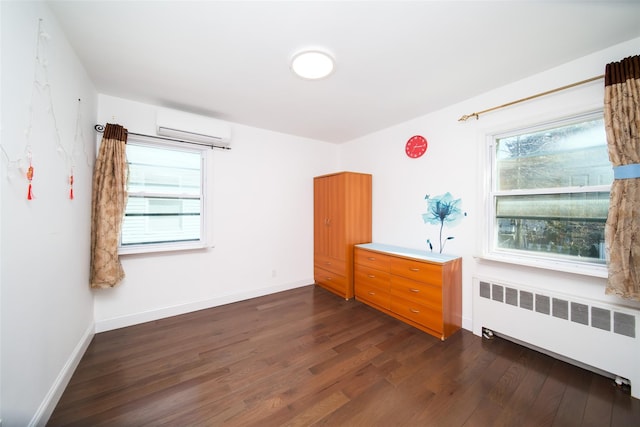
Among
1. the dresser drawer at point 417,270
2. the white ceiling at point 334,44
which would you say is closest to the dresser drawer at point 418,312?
the dresser drawer at point 417,270

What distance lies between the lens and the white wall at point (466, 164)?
183 centimetres

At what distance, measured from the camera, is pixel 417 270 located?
8.02 ft

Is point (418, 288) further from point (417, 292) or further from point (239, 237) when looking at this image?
point (239, 237)

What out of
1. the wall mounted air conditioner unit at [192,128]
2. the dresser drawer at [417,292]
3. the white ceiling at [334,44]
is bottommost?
the dresser drawer at [417,292]

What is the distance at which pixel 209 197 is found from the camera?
2.97 m

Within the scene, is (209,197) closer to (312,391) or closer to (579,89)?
(312,391)

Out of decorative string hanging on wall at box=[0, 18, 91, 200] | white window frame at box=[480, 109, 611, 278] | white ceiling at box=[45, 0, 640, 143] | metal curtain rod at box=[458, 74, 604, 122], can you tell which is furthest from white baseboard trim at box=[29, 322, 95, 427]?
metal curtain rod at box=[458, 74, 604, 122]

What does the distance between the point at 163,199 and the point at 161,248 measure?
0.60 m

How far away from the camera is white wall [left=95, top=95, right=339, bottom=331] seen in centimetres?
253

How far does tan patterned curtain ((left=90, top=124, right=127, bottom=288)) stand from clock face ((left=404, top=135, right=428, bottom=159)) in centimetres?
334

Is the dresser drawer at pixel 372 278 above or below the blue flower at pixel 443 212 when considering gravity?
below

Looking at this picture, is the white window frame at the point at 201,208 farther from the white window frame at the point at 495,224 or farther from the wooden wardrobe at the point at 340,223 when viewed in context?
the white window frame at the point at 495,224

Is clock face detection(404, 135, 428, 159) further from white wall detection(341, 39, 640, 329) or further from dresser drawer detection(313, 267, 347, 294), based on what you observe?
dresser drawer detection(313, 267, 347, 294)

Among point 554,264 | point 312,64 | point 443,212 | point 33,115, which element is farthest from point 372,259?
point 33,115
